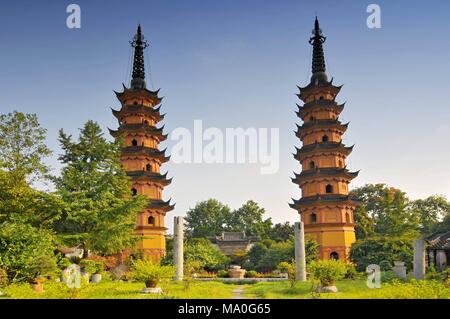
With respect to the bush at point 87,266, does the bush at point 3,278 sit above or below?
above

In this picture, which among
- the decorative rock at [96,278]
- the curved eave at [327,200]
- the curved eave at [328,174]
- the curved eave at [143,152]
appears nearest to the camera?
the decorative rock at [96,278]

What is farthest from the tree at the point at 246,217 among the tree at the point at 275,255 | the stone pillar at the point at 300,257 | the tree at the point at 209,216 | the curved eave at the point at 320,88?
the stone pillar at the point at 300,257

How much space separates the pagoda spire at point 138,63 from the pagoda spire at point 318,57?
16157mm

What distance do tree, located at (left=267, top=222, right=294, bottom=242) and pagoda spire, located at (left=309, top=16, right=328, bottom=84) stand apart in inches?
761

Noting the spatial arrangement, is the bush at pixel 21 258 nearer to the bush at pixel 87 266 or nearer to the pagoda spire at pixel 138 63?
the bush at pixel 87 266

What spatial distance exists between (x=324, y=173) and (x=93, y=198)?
18.5 meters

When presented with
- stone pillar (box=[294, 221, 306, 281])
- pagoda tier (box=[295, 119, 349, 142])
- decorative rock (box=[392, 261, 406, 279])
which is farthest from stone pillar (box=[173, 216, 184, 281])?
pagoda tier (box=[295, 119, 349, 142])

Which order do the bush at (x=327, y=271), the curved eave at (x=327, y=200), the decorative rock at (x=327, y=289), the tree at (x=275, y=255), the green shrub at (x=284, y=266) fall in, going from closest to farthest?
the decorative rock at (x=327, y=289), the bush at (x=327, y=271), the green shrub at (x=284, y=266), the tree at (x=275, y=255), the curved eave at (x=327, y=200)

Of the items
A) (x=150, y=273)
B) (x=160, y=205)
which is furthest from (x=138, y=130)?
(x=150, y=273)

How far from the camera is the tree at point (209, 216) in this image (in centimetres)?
6022

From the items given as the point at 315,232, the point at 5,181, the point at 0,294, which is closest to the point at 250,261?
the point at 315,232

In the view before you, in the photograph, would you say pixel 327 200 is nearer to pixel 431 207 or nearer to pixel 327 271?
pixel 327 271

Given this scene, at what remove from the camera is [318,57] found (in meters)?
37.8
